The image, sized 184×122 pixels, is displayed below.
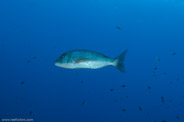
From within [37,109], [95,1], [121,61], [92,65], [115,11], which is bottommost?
[92,65]

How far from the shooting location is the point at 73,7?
34906mm

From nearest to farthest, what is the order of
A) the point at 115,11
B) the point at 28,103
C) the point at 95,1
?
1. the point at 28,103
2. the point at 115,11
3. the point at 95,1

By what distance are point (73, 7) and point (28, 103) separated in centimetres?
1732

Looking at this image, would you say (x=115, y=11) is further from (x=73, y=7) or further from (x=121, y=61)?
(x=121, y=61)

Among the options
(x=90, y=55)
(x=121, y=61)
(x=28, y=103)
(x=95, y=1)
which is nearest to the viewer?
(x=90, y=55)

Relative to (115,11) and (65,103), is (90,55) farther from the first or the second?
(115,11)

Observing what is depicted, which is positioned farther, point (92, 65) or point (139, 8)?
point (139, 8)

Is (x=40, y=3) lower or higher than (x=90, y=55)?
higher

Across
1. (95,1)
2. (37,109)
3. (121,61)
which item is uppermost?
(95,1)

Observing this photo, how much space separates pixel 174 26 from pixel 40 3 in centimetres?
2089

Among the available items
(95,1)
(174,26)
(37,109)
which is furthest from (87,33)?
(37,109)

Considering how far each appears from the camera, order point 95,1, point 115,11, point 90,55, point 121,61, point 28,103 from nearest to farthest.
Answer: point 90,55
point 121,61
point 28,103
point 115,11
point 95,1

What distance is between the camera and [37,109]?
2094 cm

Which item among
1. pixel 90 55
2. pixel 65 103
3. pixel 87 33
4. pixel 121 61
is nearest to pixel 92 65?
pixel 90 55
